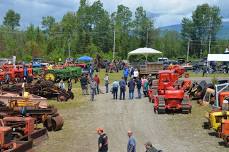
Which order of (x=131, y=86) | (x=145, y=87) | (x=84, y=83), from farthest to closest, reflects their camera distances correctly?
(x=84, y=83), (x=145, y=87), (x=131, y=86)

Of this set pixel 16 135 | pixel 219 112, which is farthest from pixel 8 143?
pixel 219 112

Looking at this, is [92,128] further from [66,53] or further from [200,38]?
[200,38]

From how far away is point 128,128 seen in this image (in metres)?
25.1

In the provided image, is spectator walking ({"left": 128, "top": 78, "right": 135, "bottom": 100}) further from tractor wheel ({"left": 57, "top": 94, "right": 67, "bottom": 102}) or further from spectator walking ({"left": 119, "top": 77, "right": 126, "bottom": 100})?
tractor wheel ({"left": 57, "top": 94, "right": 67, "bottom": 102})

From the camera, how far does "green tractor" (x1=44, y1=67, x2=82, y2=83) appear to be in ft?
154

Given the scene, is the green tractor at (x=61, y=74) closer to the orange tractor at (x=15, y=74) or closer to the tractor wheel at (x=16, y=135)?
the orange tractor at (x=15, y=74)

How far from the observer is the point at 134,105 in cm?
3291

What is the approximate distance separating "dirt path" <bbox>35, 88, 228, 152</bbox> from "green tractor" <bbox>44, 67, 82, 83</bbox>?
1425cm

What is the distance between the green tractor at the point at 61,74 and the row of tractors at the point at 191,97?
1370cm

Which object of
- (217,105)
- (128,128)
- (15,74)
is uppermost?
(15,74)

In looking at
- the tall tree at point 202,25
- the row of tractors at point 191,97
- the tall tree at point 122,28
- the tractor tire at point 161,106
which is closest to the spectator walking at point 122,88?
the row of tractors at point 191,97

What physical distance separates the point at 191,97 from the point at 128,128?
11.2 m

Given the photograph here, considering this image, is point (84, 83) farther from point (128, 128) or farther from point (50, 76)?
point (128, 128)

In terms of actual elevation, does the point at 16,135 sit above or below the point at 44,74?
below
